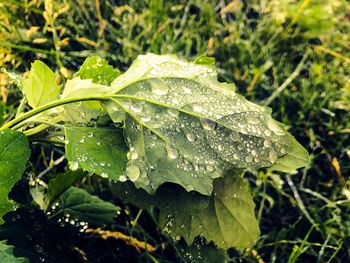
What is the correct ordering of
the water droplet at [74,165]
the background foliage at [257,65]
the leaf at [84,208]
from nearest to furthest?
the water droplet at [74,165]
the leaf at [84,208]
the background foliage at [257,65]

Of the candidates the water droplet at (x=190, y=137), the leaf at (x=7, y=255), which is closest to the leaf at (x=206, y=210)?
the water droplet at (x=190, y=137)

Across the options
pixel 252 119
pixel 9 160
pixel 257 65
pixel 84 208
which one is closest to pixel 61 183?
pixel 84 208

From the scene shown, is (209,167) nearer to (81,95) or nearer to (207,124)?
(207,124)

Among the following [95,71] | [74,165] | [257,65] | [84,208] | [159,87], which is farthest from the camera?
[257,65]

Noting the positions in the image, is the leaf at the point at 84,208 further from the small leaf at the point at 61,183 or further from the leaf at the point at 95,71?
the leaf at the point at 95,71

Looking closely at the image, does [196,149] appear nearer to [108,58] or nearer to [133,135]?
[133,135]

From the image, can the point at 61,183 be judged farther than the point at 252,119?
Yes
